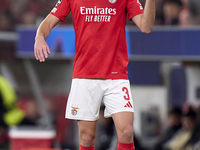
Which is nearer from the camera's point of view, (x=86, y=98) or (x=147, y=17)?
(x=147, y=17)

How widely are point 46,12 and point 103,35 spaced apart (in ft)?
22.5

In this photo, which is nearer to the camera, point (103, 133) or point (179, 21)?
point (179, 21)

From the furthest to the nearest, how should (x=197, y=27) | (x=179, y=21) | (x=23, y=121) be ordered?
1. (x=23, y=121)
2. (x=179, y=21)
3. (x=197, y=27)

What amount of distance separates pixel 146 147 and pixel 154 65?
1.42m

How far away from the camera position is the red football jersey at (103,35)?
4.00 m

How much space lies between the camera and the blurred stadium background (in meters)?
7.42

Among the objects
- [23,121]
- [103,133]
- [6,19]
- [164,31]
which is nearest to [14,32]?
[6,19]

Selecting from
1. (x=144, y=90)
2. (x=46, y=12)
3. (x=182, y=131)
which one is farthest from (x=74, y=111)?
(x=46, y=12)

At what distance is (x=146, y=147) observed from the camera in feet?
27.9

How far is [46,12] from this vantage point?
10.7 m

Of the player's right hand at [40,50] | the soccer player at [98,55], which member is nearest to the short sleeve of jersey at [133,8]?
the soccer player at [98,55]

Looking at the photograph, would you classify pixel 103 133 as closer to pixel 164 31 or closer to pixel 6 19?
pixel 164 31

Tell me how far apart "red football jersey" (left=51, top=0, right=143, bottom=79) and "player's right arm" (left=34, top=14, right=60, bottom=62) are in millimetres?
228

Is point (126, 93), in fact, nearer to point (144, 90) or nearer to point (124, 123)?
point (124, 123)
